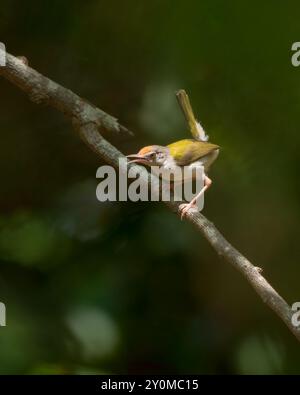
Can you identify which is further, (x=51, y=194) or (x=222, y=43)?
(x=51, y=194)

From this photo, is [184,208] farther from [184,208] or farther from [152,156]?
[152,156]

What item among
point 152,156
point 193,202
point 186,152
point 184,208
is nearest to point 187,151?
point 186,152

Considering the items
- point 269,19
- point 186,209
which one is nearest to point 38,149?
point 186,209

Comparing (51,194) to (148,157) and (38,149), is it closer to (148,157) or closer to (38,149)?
(38,149)

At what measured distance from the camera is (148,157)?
131 inches

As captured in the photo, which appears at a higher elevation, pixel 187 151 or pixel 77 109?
pixel 187 151

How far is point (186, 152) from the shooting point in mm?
3426

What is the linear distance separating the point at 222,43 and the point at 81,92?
2.51ft

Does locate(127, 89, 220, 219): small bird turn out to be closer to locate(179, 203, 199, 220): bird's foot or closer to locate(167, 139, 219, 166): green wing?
locate(167, 139, 219, 166): green wing

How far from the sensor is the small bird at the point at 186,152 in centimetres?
328

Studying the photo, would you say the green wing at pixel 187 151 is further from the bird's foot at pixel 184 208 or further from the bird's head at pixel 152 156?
the bird's foot at pixel 184 208

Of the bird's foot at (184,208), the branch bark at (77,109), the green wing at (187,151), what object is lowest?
the bird's foot at (184,208)

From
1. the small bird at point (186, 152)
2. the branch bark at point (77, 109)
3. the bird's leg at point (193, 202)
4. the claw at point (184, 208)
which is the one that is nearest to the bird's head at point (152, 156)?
the small bird at point (186, 152)

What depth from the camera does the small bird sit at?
328 cm
